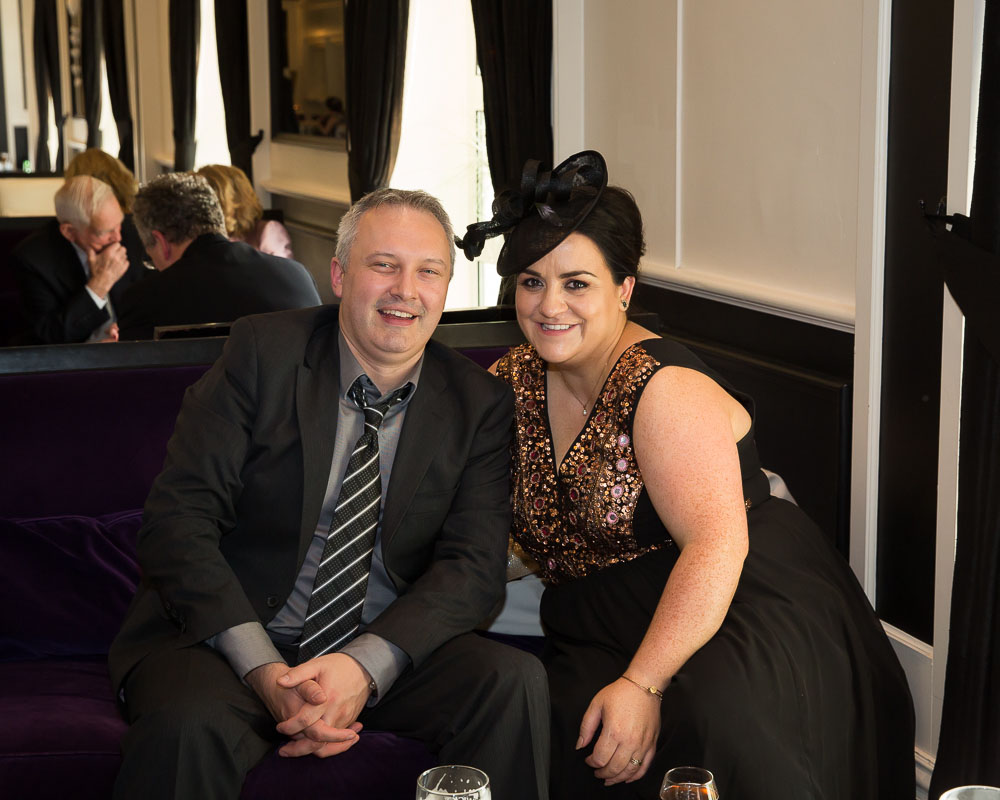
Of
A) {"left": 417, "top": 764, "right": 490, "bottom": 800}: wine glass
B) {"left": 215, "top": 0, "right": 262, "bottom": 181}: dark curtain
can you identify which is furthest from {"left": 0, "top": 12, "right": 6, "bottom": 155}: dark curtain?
{"left": 417, "top": 764, "right": 490, "bottom": 800}: wine glass

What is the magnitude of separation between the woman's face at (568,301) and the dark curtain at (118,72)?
10604mm

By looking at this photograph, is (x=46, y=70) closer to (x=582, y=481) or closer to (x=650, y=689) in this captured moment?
(x=582, y=481)

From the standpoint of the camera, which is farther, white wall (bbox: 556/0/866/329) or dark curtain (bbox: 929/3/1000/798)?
white wall (bbox: 556/0/866/329)

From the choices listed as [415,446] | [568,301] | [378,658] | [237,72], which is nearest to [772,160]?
[568,301]

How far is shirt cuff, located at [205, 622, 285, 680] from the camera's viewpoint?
7.03 ft

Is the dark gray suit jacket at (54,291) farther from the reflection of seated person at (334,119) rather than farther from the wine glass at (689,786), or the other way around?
the wine glass at (689,786)

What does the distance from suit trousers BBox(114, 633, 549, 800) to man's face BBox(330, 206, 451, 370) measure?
583 millimetres

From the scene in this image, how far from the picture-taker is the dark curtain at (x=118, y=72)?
39.0 ft

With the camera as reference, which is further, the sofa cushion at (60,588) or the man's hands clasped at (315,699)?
the sofa cushion at (60,588)

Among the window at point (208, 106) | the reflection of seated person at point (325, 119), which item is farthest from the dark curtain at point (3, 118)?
the reflection of seated person at point (325, 119)

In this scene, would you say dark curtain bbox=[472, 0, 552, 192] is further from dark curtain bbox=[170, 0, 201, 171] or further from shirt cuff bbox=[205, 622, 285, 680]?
dark curtain bbox=[170, 0, 201, 171]

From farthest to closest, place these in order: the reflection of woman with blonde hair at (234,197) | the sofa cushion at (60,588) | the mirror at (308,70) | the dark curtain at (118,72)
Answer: the dark curtain at (118,72) < the mirror at (308,70) < the reflection of woman with blonde hair at (234,197) < the sofa cushion at (60,588)

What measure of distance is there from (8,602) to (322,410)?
860 mm

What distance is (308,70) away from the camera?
7227 millimetres
